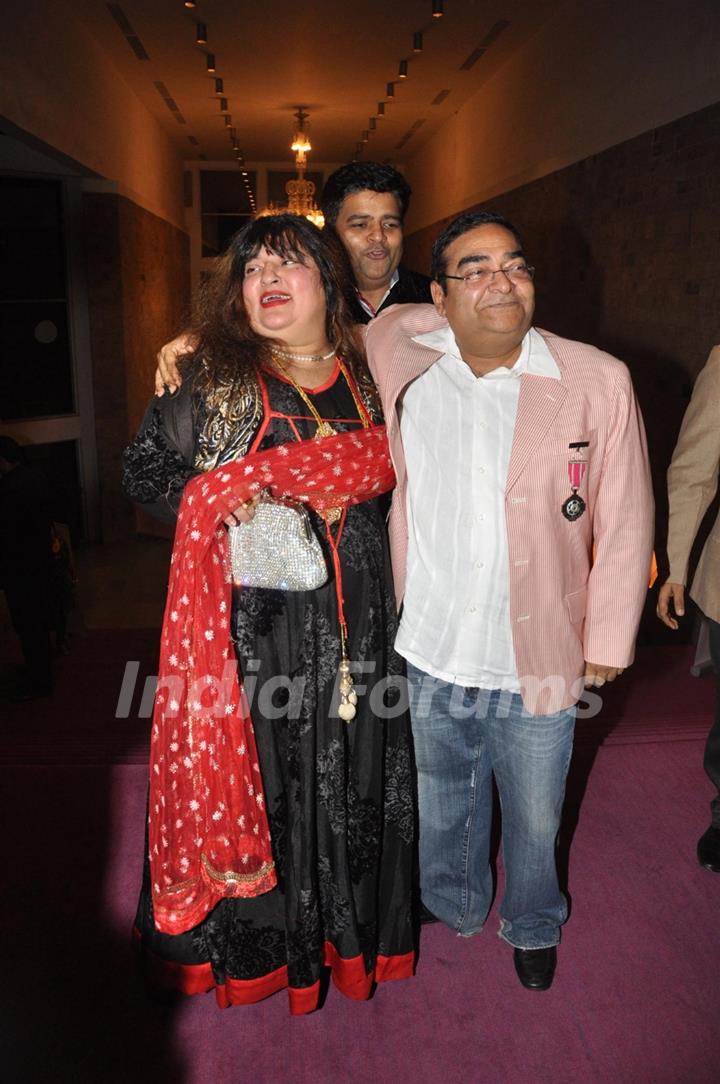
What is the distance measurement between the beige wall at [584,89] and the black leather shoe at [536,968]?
4.06 meters

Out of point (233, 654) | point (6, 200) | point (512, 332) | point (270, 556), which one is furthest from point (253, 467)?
point (6, 200)

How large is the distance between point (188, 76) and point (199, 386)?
8113 mm

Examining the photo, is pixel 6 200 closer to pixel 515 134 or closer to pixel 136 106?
pixel 136 106

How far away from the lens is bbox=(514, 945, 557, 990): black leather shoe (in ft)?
6.38

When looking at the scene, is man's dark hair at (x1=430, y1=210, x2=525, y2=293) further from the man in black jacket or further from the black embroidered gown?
the man in black jacket

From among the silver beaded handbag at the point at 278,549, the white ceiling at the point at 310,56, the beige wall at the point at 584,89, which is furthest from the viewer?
the white ceiling at the point at 310,56

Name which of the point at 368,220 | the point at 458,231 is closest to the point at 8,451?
the point at 368,220

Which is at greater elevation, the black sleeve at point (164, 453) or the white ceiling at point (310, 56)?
the white ceiling at point (310, 56)

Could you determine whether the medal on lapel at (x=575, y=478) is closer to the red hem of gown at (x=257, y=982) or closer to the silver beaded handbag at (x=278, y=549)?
the silver beaded handbag at (x=278, y=549)

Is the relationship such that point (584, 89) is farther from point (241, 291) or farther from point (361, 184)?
point (241, 291)

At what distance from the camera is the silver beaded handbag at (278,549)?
162 centimetres

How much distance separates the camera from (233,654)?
1731mm

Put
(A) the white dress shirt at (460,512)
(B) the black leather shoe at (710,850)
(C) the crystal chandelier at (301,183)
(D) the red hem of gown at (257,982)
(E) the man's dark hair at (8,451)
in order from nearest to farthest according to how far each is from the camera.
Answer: (A) the white dress shirt at (460,512) < (D) the red hem of gown at (257,982) < (B) the black leather shoe at (710,850) < (E) the man's dark hair at (8,451) < (C) the crystal chandelier at (301,183)

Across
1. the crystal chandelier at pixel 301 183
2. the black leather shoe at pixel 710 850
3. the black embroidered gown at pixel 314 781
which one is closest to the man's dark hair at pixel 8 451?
the black embroidered gown at pixel 314 781
